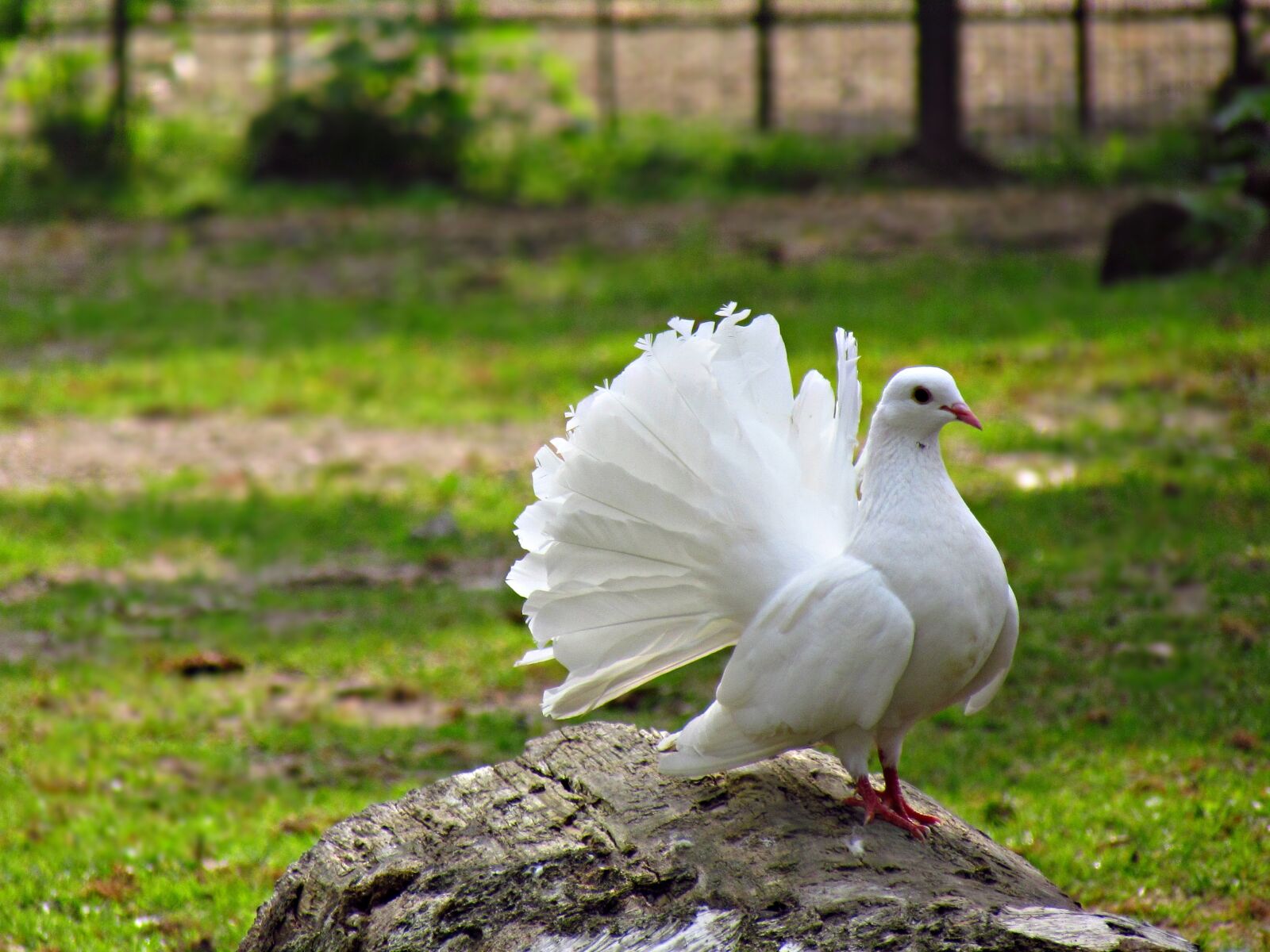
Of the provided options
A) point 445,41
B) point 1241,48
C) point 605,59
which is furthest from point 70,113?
point 1241,48

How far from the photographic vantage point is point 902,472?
339cm

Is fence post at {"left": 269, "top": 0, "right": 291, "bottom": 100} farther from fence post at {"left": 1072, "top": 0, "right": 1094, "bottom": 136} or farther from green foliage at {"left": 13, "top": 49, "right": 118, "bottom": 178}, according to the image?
fence post at {"left": 1072, "top": 0, "right": 1094, "bottom": 136}

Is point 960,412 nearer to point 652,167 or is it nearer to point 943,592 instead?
point 943,592

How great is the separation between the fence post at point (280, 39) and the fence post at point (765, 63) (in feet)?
15.3

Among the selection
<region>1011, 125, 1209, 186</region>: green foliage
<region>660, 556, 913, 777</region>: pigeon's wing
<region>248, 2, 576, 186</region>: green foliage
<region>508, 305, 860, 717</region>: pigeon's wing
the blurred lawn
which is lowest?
the blurred lawn

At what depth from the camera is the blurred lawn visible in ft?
15.7

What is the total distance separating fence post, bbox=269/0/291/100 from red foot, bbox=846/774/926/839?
1262 cm

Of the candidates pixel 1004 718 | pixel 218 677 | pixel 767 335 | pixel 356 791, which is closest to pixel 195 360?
pixel 218 677

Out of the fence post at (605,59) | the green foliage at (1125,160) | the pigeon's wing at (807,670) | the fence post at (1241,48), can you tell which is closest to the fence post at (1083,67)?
the green foliage at (1125,160)

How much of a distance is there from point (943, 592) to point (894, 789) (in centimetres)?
55

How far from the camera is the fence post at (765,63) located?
Answer: 1551 centimetres

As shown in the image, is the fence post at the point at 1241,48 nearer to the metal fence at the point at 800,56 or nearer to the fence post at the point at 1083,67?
the metal fence at the point at 800,56

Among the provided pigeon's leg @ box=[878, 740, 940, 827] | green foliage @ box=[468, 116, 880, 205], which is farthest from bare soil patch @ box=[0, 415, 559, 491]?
green foliage @ box=[468, 116, 880, 205]

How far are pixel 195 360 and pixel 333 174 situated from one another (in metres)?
4.67
